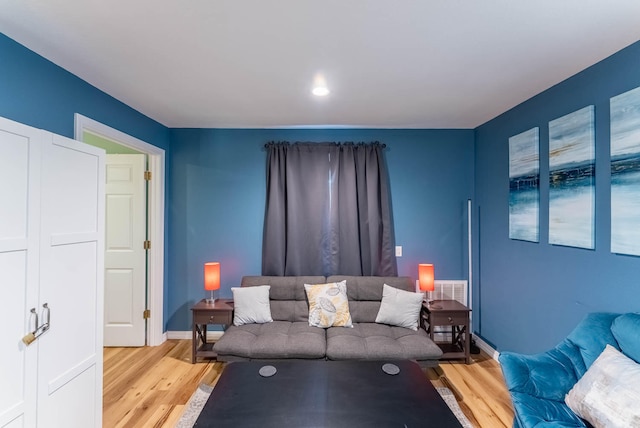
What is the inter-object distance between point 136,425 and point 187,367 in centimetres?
82

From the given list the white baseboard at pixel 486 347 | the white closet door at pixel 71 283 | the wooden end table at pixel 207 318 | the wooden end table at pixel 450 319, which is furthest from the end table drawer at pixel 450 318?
the white closet door at pixel 71 283

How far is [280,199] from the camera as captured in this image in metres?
3.71

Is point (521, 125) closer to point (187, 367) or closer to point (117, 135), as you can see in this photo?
point (117, 135)

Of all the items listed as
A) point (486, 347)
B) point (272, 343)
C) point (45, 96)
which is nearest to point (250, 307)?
point (272, 343)

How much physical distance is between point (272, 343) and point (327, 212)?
5.27ft

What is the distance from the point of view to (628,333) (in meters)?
1.68

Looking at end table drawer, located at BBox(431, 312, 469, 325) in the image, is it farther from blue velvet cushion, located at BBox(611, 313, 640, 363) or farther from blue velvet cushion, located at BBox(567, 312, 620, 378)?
blue velvet cushion, located at BBox(611, 313, 640, 363)

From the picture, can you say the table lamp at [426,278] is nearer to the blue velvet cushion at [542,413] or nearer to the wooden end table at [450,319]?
the wooden end table at [450,319]

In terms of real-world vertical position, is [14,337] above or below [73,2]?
below

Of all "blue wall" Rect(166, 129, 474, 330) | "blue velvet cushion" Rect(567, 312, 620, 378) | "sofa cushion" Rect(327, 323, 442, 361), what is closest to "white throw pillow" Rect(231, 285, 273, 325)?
"blue wall" Rect(166, 129, 474, 330)

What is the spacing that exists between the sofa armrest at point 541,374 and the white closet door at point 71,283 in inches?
102

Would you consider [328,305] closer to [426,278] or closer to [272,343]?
[272,343]

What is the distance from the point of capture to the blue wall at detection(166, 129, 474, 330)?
3775mm

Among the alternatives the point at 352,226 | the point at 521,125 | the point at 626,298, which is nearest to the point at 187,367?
the point at 352,226
